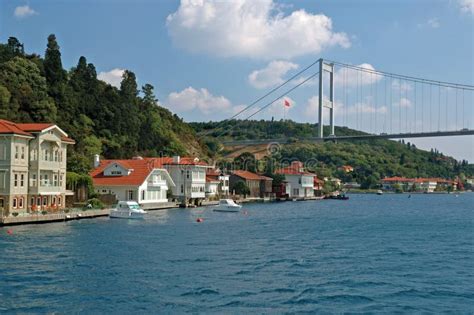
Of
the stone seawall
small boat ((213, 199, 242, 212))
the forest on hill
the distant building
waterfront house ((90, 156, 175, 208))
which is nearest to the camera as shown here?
the stone seawall

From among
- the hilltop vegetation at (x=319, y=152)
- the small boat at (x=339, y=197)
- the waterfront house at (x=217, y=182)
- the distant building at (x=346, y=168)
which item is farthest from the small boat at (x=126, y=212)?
the distant building at (x=346, y=168)

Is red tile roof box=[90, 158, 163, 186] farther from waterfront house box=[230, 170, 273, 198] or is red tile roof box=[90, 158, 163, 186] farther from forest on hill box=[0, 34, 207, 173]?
waterfront house box=[230, 170, 273, 198]

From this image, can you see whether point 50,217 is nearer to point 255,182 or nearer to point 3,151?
point 3,151

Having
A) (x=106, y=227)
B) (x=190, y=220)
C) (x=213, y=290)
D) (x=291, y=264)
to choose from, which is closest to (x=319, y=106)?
(x=190, y=220)

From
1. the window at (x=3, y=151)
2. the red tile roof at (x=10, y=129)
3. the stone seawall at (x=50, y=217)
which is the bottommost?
the stone seawall at (x=50, y=217)

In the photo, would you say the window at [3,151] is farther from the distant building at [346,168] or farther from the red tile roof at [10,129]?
the distant building at [346,168]

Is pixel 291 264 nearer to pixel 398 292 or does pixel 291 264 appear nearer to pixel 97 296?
pixel 398 292

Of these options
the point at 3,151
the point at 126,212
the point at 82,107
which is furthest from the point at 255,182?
the point at 3,151

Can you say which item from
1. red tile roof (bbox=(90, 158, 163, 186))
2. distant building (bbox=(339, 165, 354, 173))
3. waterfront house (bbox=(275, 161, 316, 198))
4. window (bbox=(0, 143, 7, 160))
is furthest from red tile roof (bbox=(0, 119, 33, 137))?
distant building (bbox=(339, 165, 354, 173))
